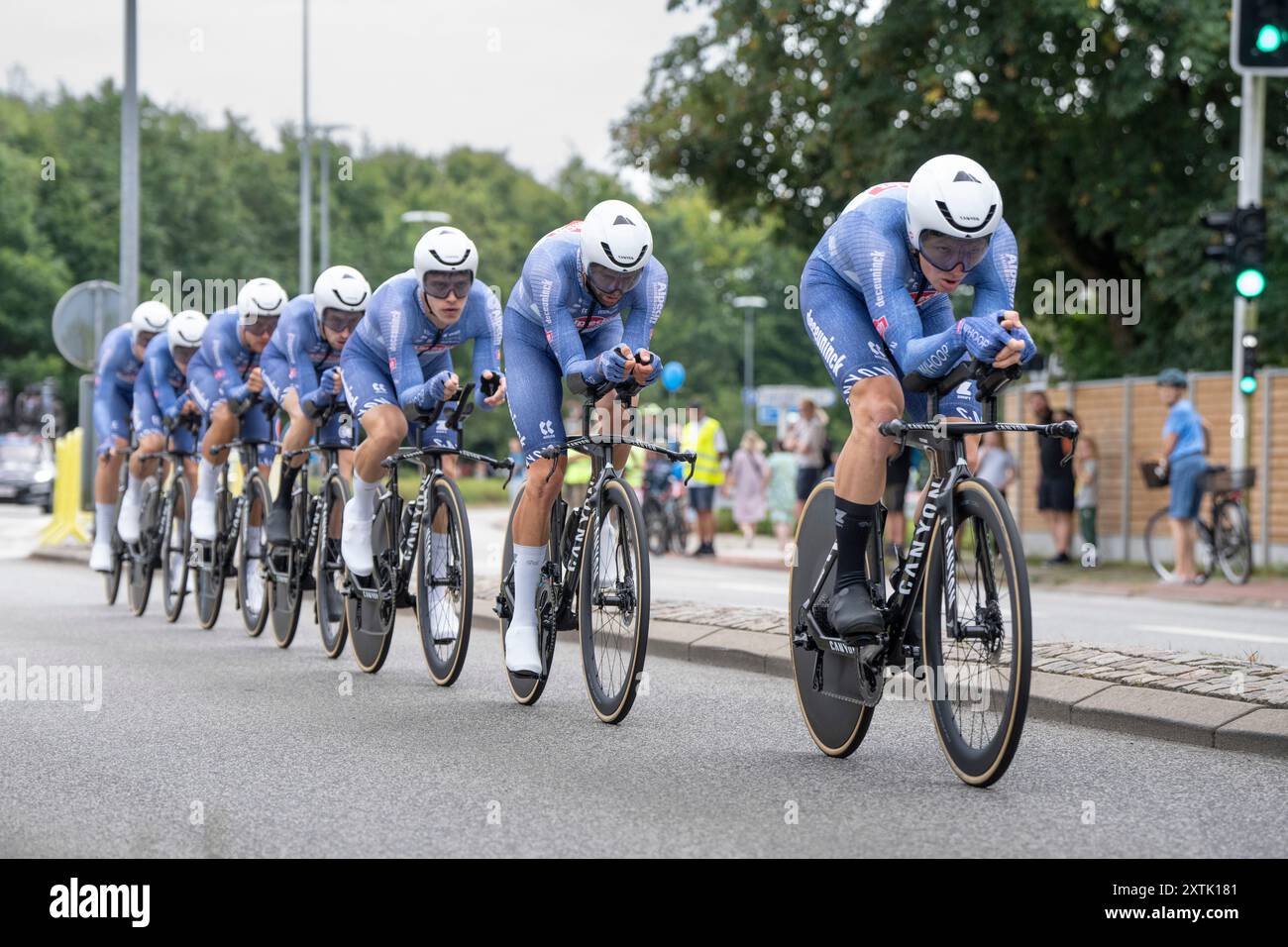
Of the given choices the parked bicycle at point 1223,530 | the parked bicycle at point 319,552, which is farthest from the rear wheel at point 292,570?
the parked bicycle at point 1223,530

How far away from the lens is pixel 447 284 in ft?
27.8

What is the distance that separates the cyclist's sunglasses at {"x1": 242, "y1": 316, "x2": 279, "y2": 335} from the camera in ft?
37.4

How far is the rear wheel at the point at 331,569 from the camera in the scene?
9609 mm

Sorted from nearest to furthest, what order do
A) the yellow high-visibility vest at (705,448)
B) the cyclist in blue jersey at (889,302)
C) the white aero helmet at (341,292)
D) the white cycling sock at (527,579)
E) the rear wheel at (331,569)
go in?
1. the cyclist in blue jersey at (889,302)
2. the white cycling sock at (527,579)
3. the rear wheel at (331,569)
4. the white aero helmet at (341,292)
5. the yellow high-visibility vest at (705,448)

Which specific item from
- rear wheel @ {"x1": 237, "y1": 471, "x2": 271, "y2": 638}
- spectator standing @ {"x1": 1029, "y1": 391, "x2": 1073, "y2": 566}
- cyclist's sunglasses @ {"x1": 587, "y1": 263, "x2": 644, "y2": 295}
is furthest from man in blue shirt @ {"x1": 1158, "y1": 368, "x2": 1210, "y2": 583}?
cyclist's sunglasses @ {"x1": 587, "y1": 263, "x2": 644, "y2": 295}

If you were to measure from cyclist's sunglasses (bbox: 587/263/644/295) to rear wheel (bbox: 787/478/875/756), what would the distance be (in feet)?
4.07

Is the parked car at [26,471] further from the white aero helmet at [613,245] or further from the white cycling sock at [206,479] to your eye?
the white aero helmet at [613,245]

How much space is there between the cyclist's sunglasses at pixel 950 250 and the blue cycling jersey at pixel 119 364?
876cm

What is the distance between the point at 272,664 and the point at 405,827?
4.45 m

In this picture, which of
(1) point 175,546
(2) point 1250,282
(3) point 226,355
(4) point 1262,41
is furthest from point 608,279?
(2) point 1250,282

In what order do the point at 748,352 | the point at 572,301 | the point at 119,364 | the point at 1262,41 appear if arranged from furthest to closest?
the point at 748,352 → the point at 119,364 → the point at 1262,41 → the point at 572,301

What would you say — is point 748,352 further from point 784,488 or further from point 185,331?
point 185,331

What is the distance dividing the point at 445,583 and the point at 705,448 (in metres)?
14.5
